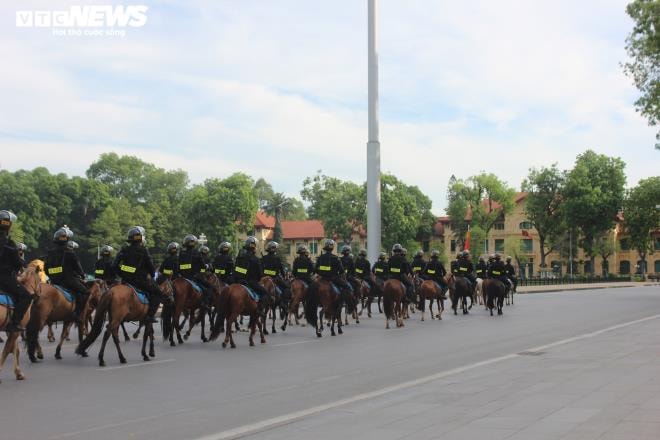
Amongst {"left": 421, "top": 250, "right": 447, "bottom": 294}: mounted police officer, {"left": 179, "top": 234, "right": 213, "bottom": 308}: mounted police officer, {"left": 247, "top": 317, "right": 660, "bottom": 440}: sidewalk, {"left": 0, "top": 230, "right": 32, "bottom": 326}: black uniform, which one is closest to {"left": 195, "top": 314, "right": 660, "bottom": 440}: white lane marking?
{"left": 247, "top": 317, "right": 660, "bottom": 440}: sidewalk

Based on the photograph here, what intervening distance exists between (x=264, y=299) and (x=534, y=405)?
31.7 feet

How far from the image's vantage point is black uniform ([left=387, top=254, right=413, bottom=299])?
22.5 m

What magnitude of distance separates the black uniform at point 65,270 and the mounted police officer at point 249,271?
3530 millimetres

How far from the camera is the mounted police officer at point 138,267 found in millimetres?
14356

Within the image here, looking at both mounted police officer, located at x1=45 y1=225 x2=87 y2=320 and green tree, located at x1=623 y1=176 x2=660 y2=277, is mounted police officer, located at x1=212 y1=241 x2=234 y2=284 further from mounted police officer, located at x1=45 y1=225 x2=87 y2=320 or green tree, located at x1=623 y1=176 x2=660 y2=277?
green tree, located at x1=623 y1=176 x2=660 y2=277

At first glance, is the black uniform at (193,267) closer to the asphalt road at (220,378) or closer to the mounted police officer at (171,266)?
the mounted police officer at (171,266)

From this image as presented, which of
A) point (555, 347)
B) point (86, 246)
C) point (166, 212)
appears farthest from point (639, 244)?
point (555, 347)

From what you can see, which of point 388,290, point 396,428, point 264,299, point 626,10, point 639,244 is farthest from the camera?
point 639,244

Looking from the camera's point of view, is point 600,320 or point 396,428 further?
point 600,320

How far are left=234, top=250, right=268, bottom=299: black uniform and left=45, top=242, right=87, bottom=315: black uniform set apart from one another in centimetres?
353

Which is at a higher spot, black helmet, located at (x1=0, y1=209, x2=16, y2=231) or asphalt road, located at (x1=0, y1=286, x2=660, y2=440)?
black helmet, located at (x1=0, y1=209, x2=16, y2=231)

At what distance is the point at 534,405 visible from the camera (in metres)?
9.02

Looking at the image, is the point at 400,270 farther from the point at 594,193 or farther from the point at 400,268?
the point at 594,193

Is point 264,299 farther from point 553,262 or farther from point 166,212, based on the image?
point 553,262
